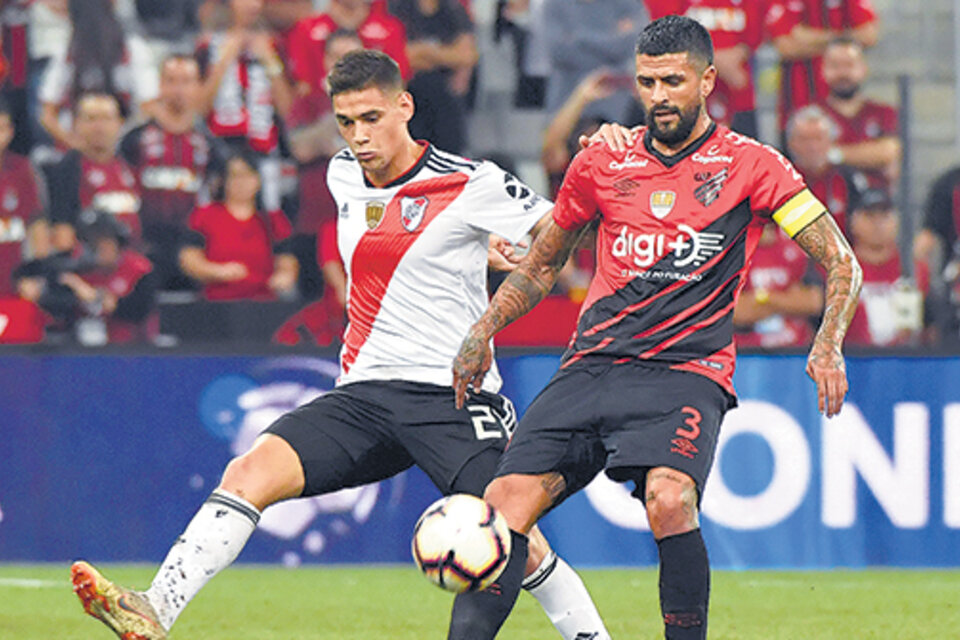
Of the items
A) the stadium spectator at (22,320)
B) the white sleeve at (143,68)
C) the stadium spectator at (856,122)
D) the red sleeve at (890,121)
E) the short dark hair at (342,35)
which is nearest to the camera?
the stadium spectator at (22,320)

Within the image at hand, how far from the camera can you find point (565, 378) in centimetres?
545

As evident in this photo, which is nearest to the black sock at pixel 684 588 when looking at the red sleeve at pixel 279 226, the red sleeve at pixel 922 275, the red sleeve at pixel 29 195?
the red sleeve at pixel 922 275

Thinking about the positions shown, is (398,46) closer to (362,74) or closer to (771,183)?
(362,74)

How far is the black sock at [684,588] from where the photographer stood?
16.5ft

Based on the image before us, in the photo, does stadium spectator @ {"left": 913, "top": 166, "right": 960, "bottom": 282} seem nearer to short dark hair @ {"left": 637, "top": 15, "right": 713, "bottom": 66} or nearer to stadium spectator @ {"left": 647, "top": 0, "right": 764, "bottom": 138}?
stadium spectator @ {"left": 647, "top": 0, "right": 764, "bottom": 138}

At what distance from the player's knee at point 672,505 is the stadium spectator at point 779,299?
5.26 metres

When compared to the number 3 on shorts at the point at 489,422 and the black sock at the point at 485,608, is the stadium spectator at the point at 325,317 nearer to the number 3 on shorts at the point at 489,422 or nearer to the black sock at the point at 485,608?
the number 3 on shorts at the point at 489,422

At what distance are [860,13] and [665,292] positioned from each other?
7076mm

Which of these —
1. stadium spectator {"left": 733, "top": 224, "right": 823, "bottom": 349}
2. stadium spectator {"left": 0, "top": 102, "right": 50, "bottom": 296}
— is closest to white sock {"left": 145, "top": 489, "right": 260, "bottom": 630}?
stadium spectator {"left": 733, "top": 224, "right": 823, "bottom": 349}

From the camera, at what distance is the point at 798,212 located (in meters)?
5.18

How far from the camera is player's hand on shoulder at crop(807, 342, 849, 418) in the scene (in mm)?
4867

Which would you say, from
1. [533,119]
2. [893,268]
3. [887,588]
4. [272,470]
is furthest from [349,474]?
[533,119]

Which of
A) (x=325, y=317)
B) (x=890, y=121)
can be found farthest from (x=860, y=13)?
(x=325, y=317)

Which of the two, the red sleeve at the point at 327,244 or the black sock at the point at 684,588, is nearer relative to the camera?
the black sock at the point at 684,588
